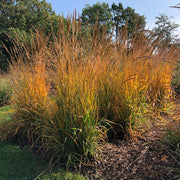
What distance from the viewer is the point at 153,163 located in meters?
2.52

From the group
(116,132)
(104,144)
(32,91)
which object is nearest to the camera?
(104,144)

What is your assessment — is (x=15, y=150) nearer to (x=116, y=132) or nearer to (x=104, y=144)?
(x=104, y=144)

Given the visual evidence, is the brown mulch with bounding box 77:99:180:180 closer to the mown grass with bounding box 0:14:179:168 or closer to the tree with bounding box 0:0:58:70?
the mown grass with bounding box 0:14:179:168

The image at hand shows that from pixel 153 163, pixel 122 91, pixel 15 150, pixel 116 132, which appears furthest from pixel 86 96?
pixel 15 150

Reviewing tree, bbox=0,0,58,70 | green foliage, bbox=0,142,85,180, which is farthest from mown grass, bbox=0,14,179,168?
tree, bbox=0,0,58,70

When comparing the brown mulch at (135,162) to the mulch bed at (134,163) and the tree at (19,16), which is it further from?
the tree at (19,16)

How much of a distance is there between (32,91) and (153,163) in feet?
8.38

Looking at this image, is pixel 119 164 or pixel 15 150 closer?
pixel 119 164

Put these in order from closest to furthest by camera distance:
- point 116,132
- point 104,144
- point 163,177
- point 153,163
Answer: point 163,177 → point 153,163 → point 104,144 → point 116,132

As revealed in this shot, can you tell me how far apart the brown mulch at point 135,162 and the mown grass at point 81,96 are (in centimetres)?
19

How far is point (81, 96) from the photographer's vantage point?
262 cm

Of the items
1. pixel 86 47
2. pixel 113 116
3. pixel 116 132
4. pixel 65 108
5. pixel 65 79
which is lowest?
pixel 116 132

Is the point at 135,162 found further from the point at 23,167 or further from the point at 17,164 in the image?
the point at 17,164

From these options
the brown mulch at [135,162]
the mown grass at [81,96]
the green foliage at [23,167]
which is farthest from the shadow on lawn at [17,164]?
the brown mulch at [135,162]
